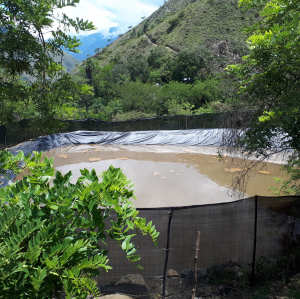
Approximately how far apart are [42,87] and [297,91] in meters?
5.01

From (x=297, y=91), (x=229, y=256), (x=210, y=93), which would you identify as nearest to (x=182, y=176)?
(x=229, y=256)

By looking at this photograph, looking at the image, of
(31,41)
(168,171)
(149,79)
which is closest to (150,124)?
(168,171)

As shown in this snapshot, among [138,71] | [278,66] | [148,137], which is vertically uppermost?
[138,71]

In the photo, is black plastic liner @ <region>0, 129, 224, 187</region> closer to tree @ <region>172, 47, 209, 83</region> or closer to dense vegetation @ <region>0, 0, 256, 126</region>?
dense vegetation @ <region>0, 0, 256, 126</region>

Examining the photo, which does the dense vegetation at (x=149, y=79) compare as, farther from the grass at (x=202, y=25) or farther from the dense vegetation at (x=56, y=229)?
the dense vegetation at (x=56, y=229)

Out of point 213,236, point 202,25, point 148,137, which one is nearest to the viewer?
point 213,236

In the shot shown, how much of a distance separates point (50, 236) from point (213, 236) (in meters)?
3.54

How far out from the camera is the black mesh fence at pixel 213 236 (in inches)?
166

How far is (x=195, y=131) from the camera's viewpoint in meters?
18.4

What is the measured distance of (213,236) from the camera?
4.56m

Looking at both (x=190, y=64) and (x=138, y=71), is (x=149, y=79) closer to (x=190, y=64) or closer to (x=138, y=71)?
(x=138, y=71)

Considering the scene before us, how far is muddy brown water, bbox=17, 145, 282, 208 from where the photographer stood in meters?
9.22

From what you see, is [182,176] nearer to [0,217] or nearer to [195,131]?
[195,131]

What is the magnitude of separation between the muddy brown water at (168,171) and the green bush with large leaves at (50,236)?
6496 millimetres
